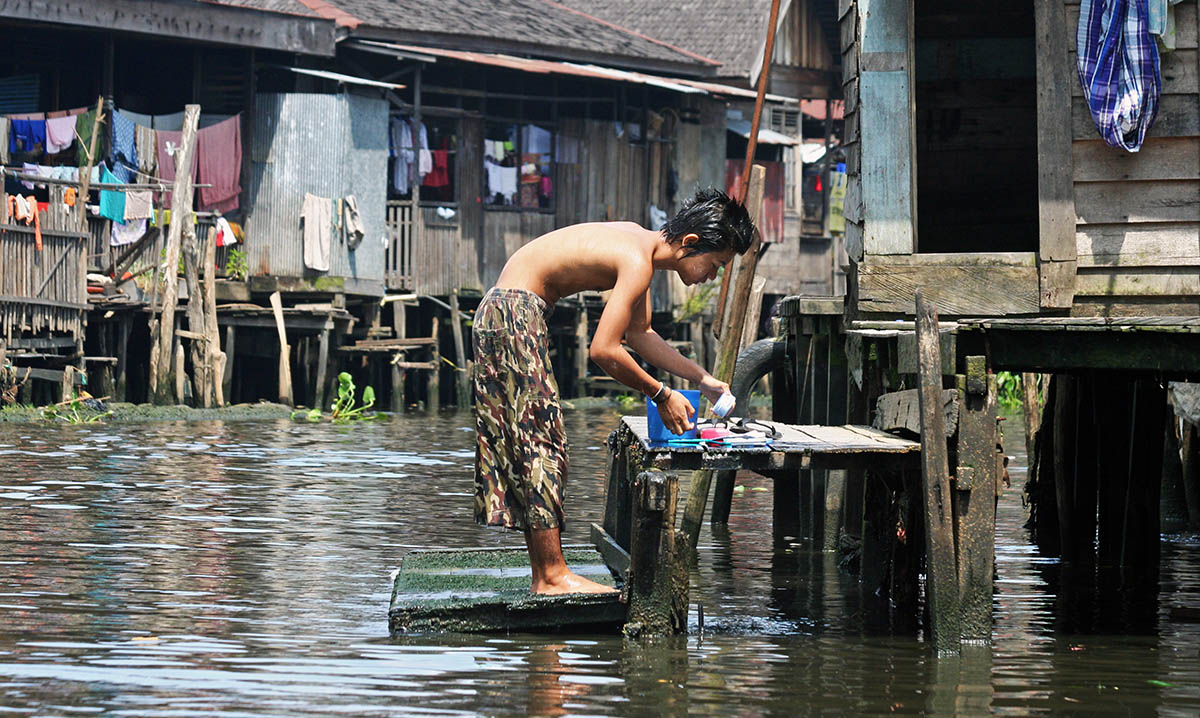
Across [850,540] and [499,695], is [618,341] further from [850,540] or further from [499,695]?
[850,540]

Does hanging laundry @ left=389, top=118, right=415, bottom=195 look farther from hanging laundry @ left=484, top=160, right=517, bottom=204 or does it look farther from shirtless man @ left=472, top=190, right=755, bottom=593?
shirtless man @ left=472, top=190, right=755, bottom=593

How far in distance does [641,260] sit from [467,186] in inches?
693

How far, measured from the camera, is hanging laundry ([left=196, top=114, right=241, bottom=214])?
71.8ft

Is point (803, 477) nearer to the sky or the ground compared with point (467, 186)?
nearer to the ground

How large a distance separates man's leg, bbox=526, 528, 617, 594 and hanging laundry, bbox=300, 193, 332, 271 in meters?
15.4

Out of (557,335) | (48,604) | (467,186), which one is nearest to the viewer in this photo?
(48,604)

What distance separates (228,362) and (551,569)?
1489 centimetres

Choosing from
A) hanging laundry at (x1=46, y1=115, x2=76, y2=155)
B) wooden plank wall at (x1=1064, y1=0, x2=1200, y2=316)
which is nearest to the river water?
wooden plank wall at (x1=1064, y1=0, x2=1200, y2=316)

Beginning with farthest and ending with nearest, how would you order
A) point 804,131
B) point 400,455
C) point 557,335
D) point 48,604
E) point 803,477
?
point 804,131
point 557,335
point 400,455
point 803,477
point 48,604

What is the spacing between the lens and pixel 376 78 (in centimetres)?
2412

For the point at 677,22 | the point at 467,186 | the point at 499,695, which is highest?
the point at 677,22

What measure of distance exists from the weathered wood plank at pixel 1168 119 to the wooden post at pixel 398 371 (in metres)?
15.4

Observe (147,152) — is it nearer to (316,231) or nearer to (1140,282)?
(316,231)

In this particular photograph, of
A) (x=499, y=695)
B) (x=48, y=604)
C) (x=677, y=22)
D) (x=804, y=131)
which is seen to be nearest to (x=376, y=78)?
(x=677, y=22)
